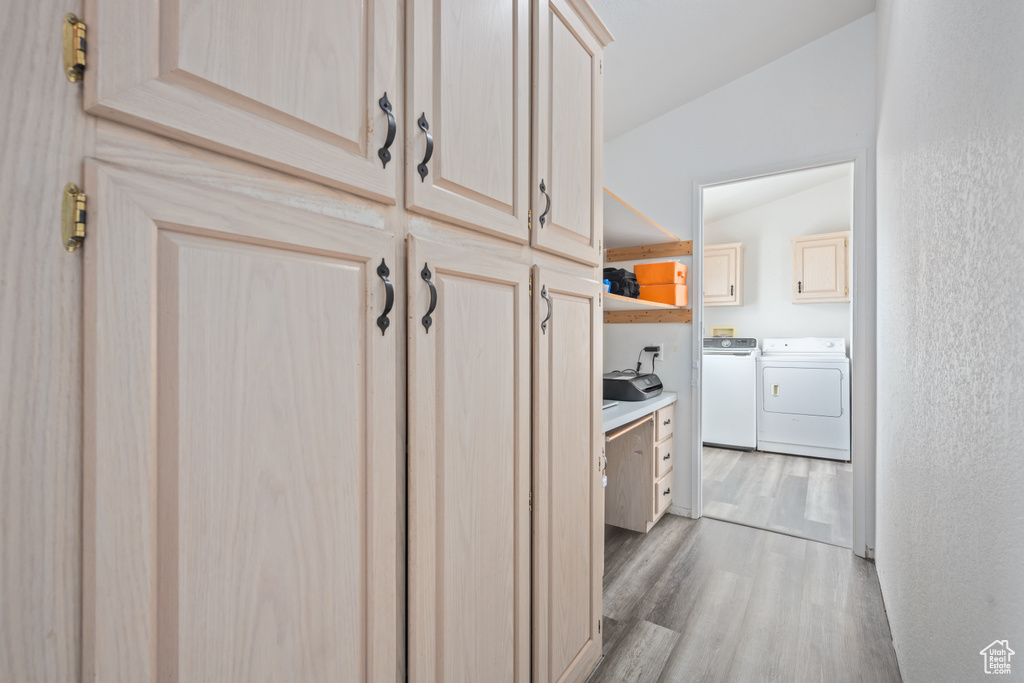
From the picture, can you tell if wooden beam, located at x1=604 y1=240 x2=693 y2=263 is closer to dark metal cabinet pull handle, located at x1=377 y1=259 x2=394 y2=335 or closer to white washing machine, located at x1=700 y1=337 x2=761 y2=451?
white washing machine, located at x1=700 y1=337 x2=761 y2=451

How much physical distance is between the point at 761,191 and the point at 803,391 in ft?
6.66

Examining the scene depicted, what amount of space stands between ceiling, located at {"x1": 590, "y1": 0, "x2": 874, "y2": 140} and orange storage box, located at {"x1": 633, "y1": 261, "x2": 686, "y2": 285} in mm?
1019

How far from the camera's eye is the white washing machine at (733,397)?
184 inches

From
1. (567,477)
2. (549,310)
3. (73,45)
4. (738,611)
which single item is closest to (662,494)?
(738,611)

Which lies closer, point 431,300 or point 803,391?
point 431,300

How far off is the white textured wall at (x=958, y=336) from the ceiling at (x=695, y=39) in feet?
2.64

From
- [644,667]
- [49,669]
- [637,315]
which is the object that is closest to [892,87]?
[637,315]

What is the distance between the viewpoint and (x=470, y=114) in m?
0.98

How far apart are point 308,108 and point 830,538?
3314mm

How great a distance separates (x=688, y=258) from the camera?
305 centimetres

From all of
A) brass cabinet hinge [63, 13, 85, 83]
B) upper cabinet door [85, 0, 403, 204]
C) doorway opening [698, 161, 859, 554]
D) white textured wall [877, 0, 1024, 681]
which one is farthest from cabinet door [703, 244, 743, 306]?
brass cabinet hinge [63, 13, 85, 83]

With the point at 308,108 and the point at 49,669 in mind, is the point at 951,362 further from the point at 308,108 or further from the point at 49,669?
the point at 49,669

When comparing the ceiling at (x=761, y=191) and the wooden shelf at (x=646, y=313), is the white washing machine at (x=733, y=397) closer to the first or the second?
the ceiling at (x=761, y=191)

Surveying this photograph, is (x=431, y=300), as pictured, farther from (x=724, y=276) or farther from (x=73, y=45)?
(x=724, y=276)
